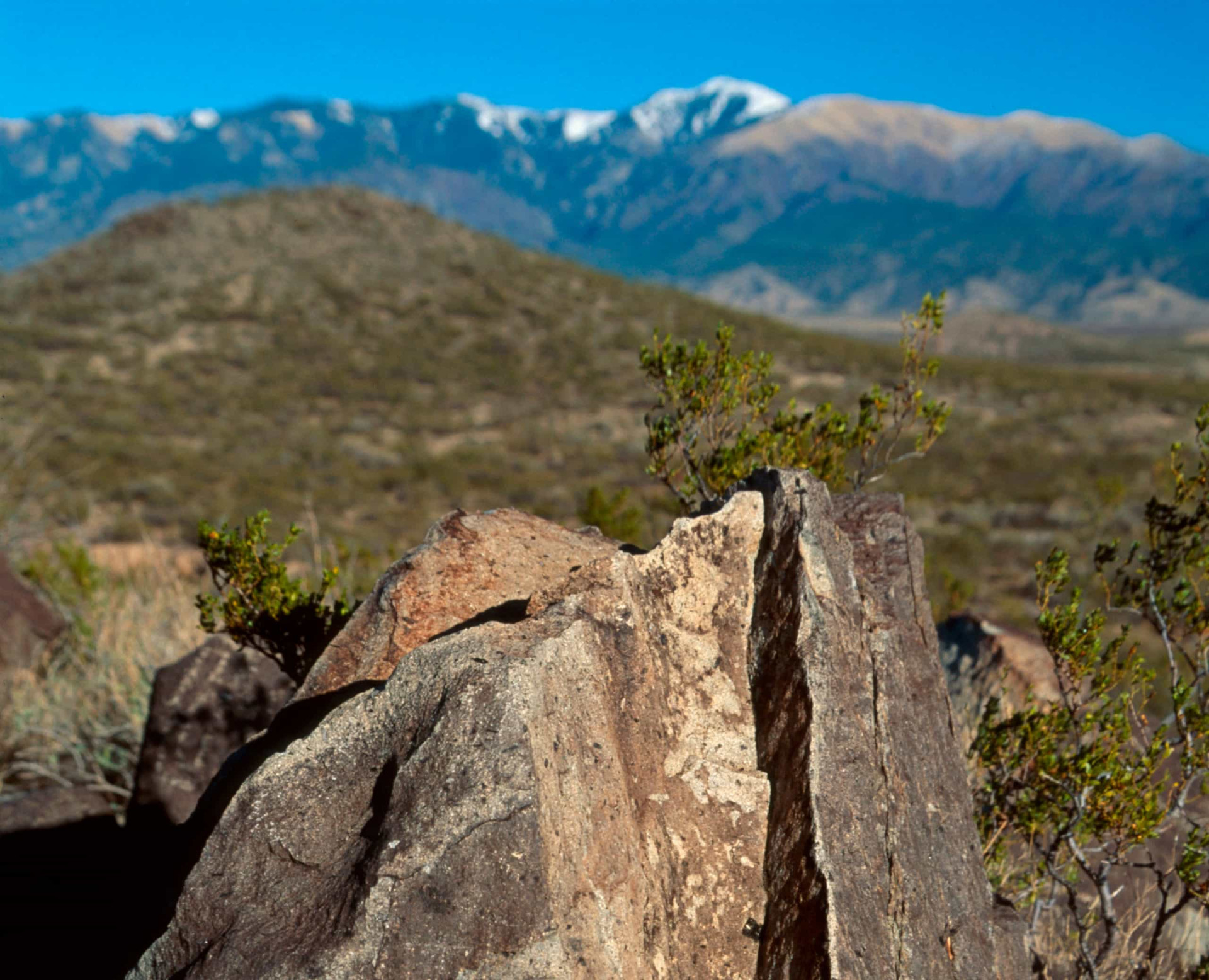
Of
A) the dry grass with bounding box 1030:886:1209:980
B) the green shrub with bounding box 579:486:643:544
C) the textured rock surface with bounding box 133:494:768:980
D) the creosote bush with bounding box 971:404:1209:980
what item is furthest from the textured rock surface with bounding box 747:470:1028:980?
the green shrub with bounding box 579:486:643:544

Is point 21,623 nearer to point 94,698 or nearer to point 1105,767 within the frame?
point 94,698

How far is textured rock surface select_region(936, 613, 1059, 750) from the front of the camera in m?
5.21

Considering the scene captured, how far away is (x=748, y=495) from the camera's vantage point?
9.34 ft

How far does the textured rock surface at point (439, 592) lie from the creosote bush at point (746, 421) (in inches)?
49.2

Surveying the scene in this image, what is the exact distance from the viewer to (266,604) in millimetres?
3760

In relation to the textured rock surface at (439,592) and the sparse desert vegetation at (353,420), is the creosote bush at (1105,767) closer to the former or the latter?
the sparse desert vegetation at (353,420)

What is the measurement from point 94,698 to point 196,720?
1.98 metres

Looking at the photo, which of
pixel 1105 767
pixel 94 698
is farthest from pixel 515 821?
pixel 94 698

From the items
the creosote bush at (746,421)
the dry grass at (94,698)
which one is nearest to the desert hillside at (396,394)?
the dry grass at (94,698)

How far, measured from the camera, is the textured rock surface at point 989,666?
17.1ft

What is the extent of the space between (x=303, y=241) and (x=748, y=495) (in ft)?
138

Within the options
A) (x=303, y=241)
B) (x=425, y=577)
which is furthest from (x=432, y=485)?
(x=303, y=241)

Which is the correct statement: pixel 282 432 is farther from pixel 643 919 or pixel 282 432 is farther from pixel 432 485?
pixel 643 919

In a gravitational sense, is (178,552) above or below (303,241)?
below
